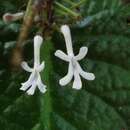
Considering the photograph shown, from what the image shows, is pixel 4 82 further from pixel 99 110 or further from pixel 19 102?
pixel 99 110

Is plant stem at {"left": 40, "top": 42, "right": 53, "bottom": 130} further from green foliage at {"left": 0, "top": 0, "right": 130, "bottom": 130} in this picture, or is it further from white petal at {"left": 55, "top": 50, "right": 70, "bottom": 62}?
white petal at {"left": 55, "top": 50, "right": 70, "bottom": 62}

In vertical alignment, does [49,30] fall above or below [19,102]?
above

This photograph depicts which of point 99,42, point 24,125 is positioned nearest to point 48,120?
point 24,125

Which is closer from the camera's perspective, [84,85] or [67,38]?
[67,38]

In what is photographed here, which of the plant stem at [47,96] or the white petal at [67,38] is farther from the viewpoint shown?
the plant stem at [47,96]

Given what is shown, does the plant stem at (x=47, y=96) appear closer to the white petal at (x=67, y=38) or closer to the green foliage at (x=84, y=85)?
the green foliage at (x=84, y=85)

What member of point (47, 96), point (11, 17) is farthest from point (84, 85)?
point (11, 17)

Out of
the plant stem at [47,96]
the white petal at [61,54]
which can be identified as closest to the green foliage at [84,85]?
the plant stem at [47,96]

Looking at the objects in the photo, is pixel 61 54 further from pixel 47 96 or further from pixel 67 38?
pixel 47 96
